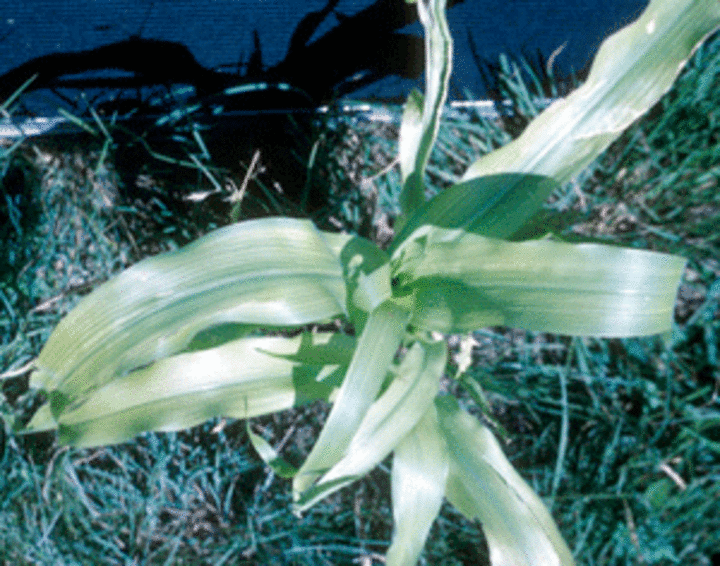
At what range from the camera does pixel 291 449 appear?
0.93 metres

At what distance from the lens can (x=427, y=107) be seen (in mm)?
575

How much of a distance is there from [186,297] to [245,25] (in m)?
0.48

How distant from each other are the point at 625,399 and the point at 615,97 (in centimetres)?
51

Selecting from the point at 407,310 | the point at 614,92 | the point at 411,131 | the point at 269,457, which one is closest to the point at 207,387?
the point at 269,457

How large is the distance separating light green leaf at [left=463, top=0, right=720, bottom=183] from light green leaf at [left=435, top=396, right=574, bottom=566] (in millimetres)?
254

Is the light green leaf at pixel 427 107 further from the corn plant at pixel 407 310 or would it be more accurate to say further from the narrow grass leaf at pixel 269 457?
the narrow grass leaf at pixel 269 457

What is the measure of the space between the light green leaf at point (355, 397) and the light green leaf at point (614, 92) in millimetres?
180

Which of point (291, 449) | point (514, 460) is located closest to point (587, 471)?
point (514, 460)

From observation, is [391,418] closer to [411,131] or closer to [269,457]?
[269,457]

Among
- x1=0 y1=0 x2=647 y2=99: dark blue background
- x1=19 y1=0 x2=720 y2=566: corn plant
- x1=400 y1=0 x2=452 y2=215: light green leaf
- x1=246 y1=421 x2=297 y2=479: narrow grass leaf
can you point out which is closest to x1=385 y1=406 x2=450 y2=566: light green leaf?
x1=19 y1=0 x2=720 y2=566: corn plant

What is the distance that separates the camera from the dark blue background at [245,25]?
855 mm

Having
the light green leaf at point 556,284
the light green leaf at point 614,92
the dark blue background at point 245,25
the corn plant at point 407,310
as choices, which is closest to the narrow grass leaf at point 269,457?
the corn plant at point 407,310

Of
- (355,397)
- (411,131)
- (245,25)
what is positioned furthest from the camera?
(245,25)

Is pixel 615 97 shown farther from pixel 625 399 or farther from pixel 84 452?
pixel 84 452
